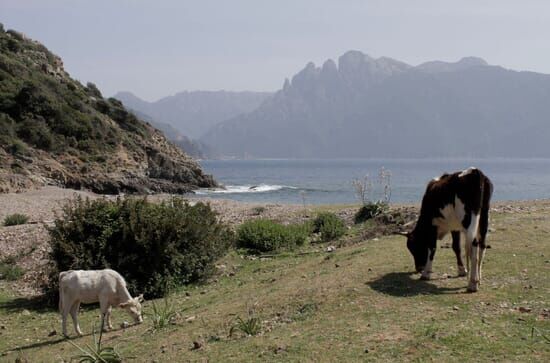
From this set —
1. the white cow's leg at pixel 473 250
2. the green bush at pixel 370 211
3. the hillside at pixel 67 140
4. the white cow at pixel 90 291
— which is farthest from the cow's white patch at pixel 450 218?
the hillside at pixel 67 140

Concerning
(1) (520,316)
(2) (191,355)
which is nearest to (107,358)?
(2) (191,355)

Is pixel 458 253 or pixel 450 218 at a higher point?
pixel 450 218

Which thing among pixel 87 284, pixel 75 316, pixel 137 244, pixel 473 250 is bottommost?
pixel 75 316

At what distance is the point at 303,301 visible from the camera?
9805 millimetres

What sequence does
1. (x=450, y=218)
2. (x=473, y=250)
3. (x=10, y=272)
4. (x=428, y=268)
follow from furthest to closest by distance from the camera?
(x=10, y=272), (x=428, y=268), (x=450, y=218), (x=473, y=250)

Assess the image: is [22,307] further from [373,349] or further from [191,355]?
[373,349]

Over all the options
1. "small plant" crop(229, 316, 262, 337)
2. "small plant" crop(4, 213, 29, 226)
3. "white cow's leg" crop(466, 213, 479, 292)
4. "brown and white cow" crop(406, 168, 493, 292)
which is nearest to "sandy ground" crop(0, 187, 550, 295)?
"small plant" crop(4, 213, 29, 226)

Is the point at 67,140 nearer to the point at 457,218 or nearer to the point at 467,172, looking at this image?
the point at 457,218

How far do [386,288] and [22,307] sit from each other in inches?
362

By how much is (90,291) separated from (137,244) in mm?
4303

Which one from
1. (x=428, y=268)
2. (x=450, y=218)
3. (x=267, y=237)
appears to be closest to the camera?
(x=450, y=218)

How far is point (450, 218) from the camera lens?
10.4 m

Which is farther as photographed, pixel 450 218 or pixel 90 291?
pixel 90 291

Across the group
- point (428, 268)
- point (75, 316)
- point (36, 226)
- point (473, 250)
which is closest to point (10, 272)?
point (36, 226)
